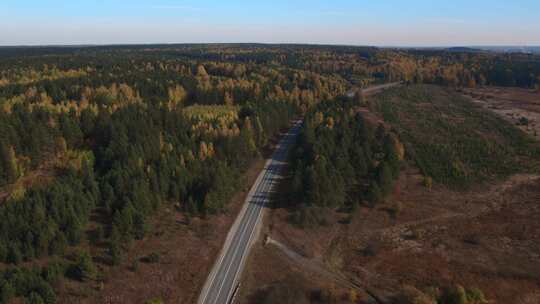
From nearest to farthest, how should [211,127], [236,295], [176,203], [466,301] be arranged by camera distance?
1. [466,301]
2. [236,295]
3. [176,203]
4. [211,127]

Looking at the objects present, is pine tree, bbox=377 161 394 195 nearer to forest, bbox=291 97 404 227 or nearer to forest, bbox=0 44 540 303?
forest, bbox=291 97 404 227

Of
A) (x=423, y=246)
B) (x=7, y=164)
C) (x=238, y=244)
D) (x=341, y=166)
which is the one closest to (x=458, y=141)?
(x=341, y=166)

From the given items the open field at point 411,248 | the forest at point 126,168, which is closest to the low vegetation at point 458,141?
the forest at point 126,168

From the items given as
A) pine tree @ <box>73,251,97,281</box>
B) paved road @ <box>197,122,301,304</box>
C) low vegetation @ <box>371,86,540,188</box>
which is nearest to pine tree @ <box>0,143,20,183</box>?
pine tree @ <box>73,251,97,281</box>

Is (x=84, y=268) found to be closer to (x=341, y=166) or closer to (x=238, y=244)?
(x=238, y=244)

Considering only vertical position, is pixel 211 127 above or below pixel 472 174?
above

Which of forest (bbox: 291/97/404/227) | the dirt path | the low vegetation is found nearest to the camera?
the dirt path

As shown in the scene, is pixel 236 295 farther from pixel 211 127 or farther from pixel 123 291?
pixel 211 127

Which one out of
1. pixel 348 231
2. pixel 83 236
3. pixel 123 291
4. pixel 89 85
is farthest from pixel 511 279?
pixel 89 85
